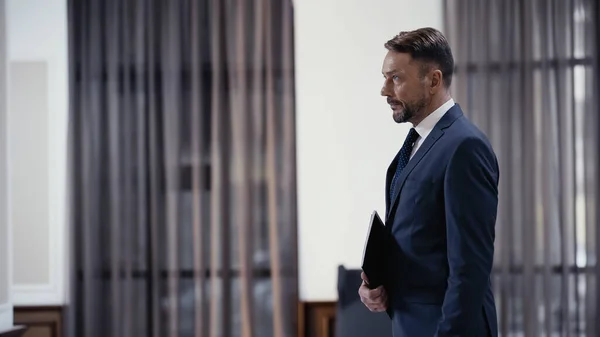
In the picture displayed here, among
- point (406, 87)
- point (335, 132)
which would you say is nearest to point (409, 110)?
point (406, 87)

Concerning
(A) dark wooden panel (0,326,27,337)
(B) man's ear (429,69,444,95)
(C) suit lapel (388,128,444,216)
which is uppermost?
(B) man's ear (429,69,444,95)

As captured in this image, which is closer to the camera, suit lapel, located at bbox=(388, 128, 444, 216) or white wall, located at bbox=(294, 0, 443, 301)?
A: suit lapel, located at bbox=(388, 128, 444, 216)

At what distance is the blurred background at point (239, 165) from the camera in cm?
309

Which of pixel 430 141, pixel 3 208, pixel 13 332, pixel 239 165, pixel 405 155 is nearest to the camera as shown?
pixel 430 141

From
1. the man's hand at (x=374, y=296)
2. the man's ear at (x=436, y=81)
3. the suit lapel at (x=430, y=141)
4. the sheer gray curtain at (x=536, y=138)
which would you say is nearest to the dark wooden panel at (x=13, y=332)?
the man's hand at (x=374, y=296)

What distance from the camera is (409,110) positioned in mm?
1416

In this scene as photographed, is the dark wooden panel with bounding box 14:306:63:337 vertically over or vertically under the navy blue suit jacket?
under

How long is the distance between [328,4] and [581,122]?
4.23 ft

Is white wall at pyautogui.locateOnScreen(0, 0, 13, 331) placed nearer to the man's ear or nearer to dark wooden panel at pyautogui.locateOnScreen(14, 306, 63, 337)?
dark wooden panel at pyautogui.locateOnScreen(14, 306, 63, 337)

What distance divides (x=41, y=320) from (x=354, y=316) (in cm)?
147

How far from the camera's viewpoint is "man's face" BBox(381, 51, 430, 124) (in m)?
1.40

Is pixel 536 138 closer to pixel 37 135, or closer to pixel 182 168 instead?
pixel 182 168

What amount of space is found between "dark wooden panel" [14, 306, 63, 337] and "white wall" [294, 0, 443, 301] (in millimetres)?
1152

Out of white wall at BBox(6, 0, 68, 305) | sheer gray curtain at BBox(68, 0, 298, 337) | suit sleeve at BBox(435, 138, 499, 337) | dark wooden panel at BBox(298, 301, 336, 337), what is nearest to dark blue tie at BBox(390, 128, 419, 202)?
suit sleeve at BBox(435, 138, 499, 337)
